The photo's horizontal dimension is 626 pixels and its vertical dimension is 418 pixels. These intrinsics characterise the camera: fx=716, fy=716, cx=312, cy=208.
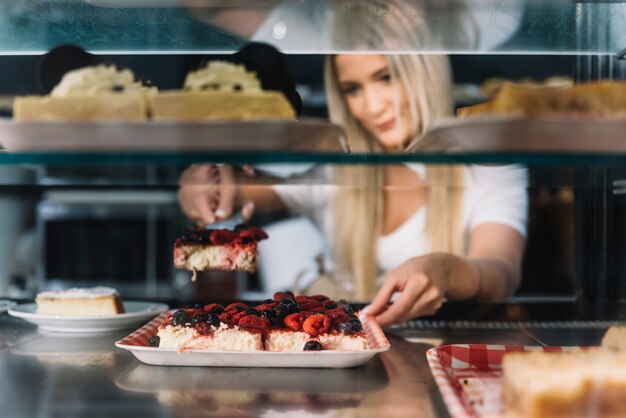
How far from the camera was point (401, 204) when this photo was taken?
10.2 feet

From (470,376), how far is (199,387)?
46cm

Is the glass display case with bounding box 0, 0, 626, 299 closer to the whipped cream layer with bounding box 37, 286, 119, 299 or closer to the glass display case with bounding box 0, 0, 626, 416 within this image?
the glass display case with bounding box 0, 0, 626, 416

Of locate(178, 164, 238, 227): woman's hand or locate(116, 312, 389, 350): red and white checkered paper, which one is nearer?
locate(116, 312, 389, 350): red and white checkered paper

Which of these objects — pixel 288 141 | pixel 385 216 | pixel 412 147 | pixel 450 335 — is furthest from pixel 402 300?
pixel 385 216

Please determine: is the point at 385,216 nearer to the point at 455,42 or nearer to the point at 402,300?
the point at 402,300

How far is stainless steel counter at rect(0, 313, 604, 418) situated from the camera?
3.46ft

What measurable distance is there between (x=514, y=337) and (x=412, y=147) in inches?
28.8

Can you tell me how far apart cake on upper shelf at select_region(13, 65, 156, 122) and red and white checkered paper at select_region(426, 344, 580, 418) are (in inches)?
22.2

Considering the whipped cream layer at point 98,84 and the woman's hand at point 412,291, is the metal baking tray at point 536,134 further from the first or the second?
the woman's hand at point 412,291

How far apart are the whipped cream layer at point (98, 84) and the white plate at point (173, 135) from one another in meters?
0.06

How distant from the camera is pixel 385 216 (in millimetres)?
3109

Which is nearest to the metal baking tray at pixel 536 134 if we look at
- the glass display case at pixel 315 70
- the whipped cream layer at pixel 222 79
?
the glass display case at pixel 315 70

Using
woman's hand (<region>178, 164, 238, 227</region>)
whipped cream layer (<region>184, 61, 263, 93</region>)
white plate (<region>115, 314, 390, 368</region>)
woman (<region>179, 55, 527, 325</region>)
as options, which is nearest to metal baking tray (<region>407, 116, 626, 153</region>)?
woman (<region>179, 55, 527, 325</region>)

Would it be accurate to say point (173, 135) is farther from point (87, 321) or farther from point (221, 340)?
point (87, 321)
